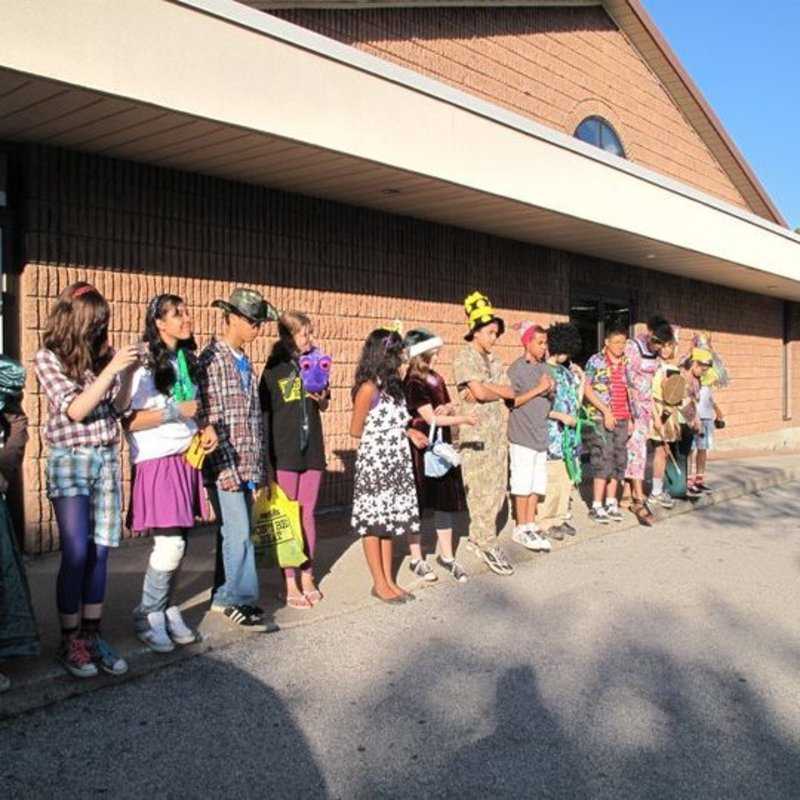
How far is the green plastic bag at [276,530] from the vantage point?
5066mm

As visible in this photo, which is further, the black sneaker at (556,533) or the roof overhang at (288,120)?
the black sneaker at (556,533)

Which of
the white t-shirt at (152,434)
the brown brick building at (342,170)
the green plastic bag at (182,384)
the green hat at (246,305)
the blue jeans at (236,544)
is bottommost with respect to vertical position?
the blue jeans at (236,544)

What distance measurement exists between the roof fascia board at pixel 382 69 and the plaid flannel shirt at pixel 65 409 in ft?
9.69

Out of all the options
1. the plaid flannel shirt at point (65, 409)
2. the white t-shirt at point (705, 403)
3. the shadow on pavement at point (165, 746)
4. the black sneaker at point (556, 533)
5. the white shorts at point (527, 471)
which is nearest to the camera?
the shadow on pavement at point (165, 746)

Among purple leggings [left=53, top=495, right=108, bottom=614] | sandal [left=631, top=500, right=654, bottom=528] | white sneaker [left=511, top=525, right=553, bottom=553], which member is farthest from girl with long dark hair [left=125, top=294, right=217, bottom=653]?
sandal [left=631, top=500, right=654, bottom=528]

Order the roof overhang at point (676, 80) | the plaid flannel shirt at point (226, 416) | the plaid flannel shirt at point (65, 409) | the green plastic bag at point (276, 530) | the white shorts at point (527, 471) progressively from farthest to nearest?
Answer: the roof overhang at point (676, 80), the white shorts at point (527, 471), the green plastic bag at point (276, 530), the plaid flannel shirt at point (226, 416), the plaid flannel shirt at point (65, 409)

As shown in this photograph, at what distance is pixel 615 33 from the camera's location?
13781 mm

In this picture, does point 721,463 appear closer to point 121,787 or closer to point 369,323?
point 369,323

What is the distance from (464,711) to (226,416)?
195cm

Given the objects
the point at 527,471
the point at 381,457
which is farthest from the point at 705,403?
the point at 381,457

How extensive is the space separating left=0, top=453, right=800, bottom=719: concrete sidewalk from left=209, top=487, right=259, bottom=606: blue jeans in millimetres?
205

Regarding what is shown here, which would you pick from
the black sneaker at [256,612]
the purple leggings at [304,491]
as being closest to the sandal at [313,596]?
the purple leggings at [304,491]

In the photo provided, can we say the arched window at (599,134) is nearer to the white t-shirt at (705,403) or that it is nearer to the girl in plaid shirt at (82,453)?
the white t-shirt at (705,403)

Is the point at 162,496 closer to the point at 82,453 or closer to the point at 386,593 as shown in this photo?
the point at 82,453
